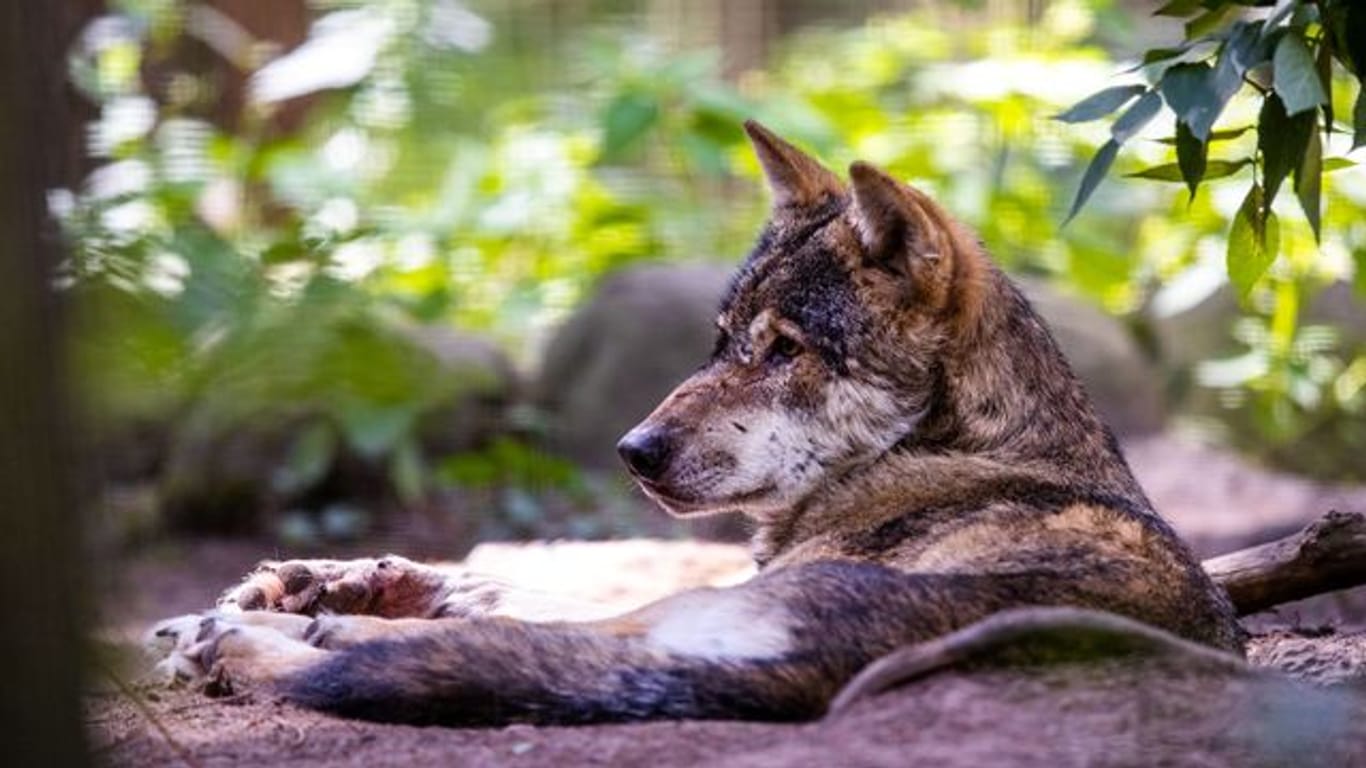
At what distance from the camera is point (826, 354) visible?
4332 mm

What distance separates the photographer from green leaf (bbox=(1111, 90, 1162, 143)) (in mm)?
3742

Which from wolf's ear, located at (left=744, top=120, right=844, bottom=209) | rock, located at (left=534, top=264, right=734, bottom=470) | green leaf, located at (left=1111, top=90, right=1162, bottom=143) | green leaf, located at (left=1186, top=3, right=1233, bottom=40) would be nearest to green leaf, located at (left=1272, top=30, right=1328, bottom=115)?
green leaf, located at (left=1111, top=90, right=1162, bottom=143)

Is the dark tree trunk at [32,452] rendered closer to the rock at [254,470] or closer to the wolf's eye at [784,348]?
the wolf's eye at [784,348]

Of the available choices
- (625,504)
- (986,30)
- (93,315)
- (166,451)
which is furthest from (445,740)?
(986,30)

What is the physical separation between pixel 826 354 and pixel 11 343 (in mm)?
2147

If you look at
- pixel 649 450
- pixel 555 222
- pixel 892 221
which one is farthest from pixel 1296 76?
pixel 555 222

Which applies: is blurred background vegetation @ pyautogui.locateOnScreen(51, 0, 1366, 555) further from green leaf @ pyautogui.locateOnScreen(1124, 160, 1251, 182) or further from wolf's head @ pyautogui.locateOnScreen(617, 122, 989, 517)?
green leaf @ pyautogui.locateOnScreen(1124, 160, 1251, 182)

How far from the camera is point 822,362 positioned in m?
4.34

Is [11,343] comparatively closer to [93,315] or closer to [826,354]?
[93,315]

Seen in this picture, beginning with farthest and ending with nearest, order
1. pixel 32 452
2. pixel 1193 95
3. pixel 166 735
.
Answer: pixel 1193 95 → pixel 166 735 → pixel 32 452

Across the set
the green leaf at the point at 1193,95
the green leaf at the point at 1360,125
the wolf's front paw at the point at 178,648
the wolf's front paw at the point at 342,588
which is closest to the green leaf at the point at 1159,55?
the green leaf at the point at 1193,95

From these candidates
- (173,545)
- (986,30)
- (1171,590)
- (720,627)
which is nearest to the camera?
(720,627)

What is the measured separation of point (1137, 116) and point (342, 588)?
2018mm

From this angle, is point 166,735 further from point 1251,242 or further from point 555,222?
point 555,222
